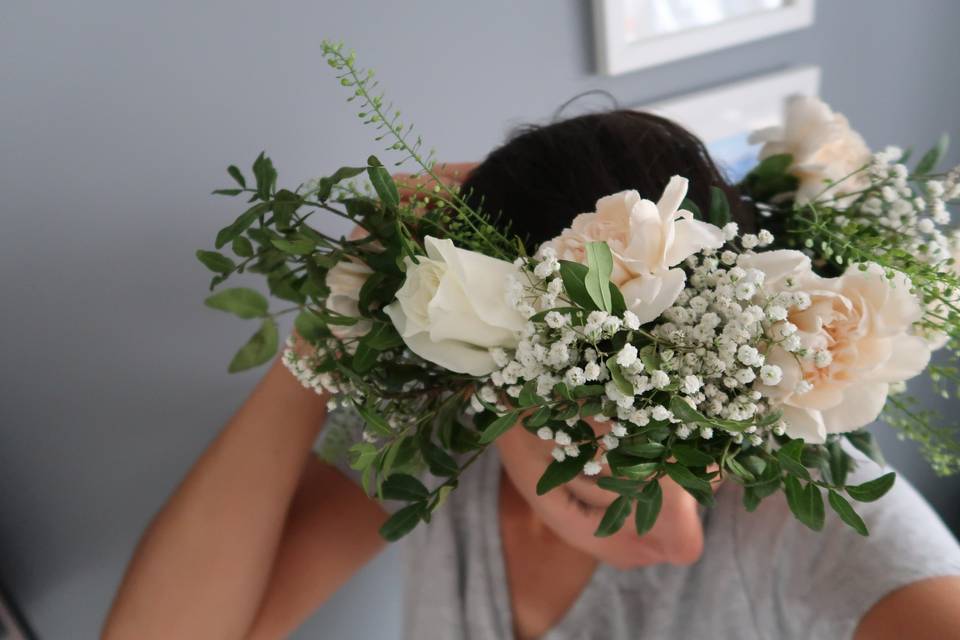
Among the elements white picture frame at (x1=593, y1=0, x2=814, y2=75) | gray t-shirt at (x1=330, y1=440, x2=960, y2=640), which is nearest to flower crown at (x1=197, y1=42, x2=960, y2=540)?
gray t-shirt at (x1=330, y1=440, x2=960, y2=640)

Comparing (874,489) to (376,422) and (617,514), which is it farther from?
(376,422)

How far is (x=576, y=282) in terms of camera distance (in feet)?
1.59

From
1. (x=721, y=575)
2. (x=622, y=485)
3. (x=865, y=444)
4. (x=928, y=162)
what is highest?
(x=622, y=485)

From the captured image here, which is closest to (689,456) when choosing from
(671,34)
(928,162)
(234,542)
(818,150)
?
(818,150)

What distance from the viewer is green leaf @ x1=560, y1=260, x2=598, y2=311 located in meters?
0.48

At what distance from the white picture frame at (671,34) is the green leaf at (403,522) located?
31.8 inches

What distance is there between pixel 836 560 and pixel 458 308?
648mm

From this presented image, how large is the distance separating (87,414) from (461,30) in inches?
30.8

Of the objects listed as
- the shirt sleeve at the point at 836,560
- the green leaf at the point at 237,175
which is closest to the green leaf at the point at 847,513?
the shirt sleeve at the point at 836,560

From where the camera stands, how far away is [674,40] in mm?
1178

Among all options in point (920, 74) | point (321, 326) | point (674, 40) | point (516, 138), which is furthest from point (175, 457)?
point (920, 74)

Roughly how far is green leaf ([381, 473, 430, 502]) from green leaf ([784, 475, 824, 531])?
0.33m

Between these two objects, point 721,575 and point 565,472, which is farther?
point 721,575

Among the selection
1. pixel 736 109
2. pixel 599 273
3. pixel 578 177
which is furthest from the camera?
pixel 736 109
